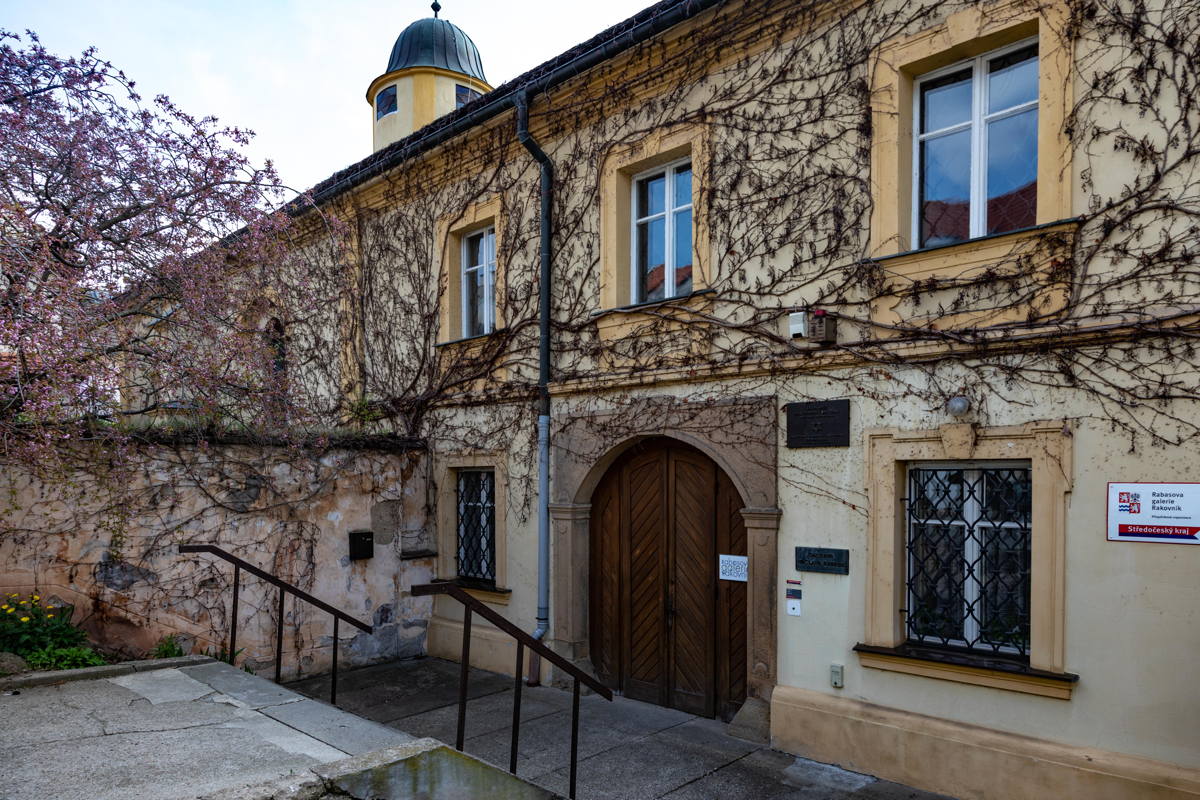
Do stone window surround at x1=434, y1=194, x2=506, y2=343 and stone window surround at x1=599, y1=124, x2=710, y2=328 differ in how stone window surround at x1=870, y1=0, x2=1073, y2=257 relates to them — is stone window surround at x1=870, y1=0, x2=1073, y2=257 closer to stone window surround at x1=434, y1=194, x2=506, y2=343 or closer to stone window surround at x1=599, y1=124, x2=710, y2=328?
stone window surround at x1=599, y1=124, x2=710, y2=328

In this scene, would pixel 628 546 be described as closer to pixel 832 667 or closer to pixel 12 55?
pixel 832 667

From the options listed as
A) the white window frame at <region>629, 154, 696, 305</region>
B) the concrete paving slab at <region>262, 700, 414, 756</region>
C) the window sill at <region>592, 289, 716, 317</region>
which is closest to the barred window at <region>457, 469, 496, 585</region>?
the window sill at <region>592, 289, 716, 317</region>

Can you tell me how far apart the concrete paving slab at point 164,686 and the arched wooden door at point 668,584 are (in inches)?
138

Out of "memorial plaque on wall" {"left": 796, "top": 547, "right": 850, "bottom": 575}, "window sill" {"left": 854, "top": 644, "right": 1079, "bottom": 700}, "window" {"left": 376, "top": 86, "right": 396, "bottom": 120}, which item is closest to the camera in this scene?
"window sill" {"left": 854, "top": 644, "right": 1079, "bottom": 700}

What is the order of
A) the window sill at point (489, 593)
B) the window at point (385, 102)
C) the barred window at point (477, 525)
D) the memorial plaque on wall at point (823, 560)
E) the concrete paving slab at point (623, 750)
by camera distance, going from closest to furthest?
the concrete paving slab at point (623, 750) < the memorial plaque on wall at point (823, 560) < the window sill at point (489, 593) < the barred window at point (477, 525) < the window at point (385, 102)

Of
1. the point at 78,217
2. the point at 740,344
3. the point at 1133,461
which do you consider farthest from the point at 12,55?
the point at 1133,461

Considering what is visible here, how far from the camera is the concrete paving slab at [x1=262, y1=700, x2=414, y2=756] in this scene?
4.43 metres

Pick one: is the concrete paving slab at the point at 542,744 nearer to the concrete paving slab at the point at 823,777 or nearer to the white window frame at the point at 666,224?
the concrete paving slab at the point at 823,777

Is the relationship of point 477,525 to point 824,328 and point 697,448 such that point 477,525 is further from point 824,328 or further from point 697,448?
point 824,328

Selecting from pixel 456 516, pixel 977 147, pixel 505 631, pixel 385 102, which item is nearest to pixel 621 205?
pixel 977 147

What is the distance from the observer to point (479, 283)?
931 cm

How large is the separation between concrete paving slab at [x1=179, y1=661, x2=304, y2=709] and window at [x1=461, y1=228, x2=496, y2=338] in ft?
14.2

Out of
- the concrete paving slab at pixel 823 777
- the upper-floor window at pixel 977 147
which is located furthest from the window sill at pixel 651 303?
the concrete paving slab at pixel 823 777

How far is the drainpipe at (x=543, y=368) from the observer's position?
309 inches
